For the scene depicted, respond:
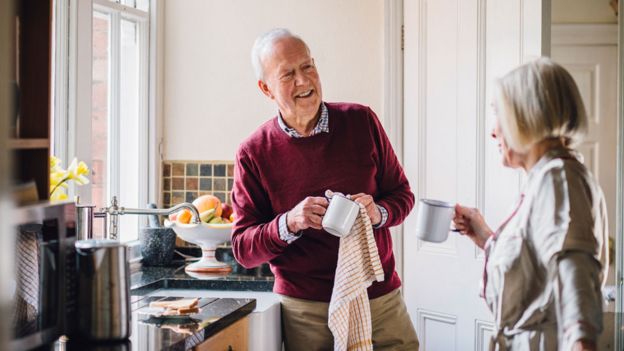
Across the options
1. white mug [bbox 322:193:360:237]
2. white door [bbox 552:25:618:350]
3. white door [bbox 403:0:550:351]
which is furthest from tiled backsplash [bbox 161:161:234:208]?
white door [bbox 552:25:618:350]

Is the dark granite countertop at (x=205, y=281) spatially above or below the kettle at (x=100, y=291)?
below

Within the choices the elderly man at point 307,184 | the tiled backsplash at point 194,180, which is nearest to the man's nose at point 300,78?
the elderly man at point 307,184

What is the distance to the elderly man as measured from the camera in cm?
227

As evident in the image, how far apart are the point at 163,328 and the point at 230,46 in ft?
5.33

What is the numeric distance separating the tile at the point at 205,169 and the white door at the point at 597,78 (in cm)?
247

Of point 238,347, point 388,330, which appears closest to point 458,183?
point 388,330

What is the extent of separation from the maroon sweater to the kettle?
563mm

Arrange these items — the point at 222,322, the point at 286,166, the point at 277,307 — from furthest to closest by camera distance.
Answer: the point at 277,307 < the point at 286,166 < the point at 222,322

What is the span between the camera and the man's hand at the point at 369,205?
214 centimetres

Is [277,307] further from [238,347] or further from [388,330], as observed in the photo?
[388,330]

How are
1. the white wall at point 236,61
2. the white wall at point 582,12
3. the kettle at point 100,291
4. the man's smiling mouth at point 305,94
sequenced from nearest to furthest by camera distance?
1. the kettle at point 100,291
2. the man's smiling mouth at point 305,94
3. the white wall at point 236,61
4. the white wall at point 582,12

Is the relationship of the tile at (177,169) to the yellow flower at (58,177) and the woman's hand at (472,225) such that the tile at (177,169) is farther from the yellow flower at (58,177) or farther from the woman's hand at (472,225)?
the woman's hand at (472,225)

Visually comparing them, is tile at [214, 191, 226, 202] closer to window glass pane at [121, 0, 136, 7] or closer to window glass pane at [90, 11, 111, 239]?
window glass pane at [90, 11, 111, 239]

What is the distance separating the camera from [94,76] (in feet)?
9.58
